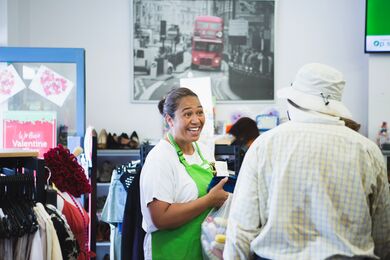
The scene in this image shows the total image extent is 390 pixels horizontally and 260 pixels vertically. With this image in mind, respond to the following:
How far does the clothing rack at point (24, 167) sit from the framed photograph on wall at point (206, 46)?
110 inches

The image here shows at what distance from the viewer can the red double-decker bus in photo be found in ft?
16.8

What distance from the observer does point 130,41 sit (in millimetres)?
5133

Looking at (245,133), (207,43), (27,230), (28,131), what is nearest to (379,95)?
(207,43)

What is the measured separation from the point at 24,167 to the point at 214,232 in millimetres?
968

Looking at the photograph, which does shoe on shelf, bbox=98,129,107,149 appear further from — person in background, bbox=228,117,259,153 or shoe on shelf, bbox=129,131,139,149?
person in background, bbox=228,117,259,153

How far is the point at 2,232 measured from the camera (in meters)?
1.88

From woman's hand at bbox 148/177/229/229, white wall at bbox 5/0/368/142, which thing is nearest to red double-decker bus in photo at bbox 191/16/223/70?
white wall at bbox 5/0/368/142

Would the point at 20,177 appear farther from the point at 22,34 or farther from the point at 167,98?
the point at 22,34

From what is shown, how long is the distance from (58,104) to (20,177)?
77.9 inches

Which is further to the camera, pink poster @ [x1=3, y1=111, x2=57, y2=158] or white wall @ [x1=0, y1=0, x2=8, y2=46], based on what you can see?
white wall @ [x1=0, y1=0, x2=8, y2=46]

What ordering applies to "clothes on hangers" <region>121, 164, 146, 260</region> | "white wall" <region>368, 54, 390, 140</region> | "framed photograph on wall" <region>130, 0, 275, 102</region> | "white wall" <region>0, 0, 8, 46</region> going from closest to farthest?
1. "clothes on hangers" <region>121, 164, 146, 260</region>
2. "white wall" <region>0, 0, 8, 46</region>
3. "white wall" <region>368, 54, 390, 140</region>
4. "framed photograph on wall" <region>130, 0, 275, 102</region>

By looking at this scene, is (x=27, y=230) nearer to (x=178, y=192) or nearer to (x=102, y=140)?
(x=178, y=192)

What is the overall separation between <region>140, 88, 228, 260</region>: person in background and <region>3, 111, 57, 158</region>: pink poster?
1.75 metres

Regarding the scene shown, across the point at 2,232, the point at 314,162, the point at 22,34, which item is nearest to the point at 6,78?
the point at 22,34
